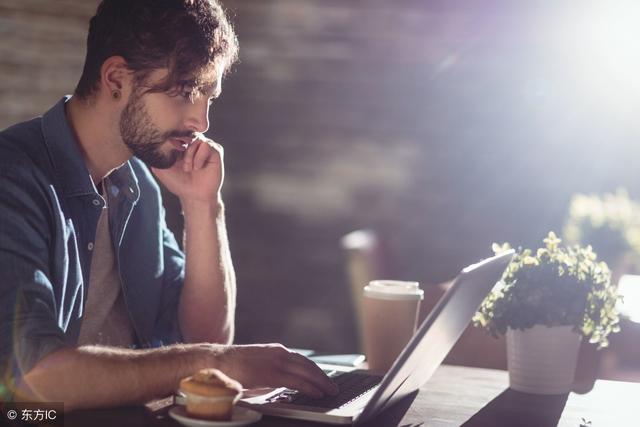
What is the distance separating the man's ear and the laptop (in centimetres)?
72

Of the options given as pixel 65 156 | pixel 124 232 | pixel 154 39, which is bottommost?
pixel 124 232

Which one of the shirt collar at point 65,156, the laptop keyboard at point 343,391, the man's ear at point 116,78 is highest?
the man's ear at point 116,78

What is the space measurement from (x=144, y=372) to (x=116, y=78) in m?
0.70

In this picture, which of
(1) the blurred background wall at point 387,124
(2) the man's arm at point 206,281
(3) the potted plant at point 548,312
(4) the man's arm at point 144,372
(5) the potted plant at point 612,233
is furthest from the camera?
(1) the blurred background wall at point 387,124

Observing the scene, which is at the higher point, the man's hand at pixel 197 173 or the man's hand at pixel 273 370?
the man's hand at pixel 197 173

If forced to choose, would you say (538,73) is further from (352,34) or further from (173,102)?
(173,102)

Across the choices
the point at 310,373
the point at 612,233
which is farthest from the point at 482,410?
the point at 612,233

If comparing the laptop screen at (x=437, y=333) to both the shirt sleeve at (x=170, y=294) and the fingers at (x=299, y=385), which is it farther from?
the shirt sleeve at (x=170, y=294)

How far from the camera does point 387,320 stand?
184 cm

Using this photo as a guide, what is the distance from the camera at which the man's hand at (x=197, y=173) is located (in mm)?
2229

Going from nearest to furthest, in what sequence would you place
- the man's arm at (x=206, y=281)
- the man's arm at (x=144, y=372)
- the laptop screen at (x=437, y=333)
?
the laptop screen at (x=437, y=333)
the man's arm at (x=144, y=372)
the man's arm at (x=206, y=281)

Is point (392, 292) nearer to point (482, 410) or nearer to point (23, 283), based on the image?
point (482, 410)

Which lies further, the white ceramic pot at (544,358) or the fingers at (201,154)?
the fingers at (201,154)

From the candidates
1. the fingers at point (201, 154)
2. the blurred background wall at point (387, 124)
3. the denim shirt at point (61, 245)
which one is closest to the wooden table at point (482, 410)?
the denim shirt at point (61, 245)
